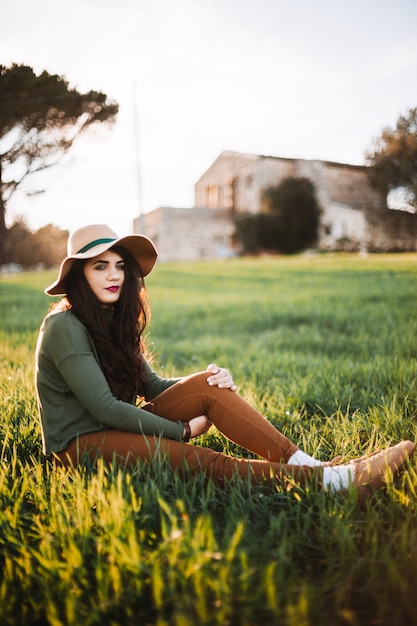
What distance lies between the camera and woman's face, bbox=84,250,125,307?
2400mm

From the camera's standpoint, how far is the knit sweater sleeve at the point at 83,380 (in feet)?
6.84

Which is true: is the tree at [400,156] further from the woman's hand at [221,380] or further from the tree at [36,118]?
the woman's hand at [221,380]

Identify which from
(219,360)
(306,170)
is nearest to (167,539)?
(219,360)

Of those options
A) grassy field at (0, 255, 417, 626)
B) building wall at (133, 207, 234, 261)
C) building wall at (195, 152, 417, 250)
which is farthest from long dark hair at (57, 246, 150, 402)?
building wall at (133, 207, 234, 261)

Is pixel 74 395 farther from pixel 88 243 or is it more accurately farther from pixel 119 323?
pixel 88 243

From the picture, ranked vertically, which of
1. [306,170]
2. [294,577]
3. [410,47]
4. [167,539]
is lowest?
[294,577]

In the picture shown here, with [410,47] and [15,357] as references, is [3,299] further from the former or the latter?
[410,47]

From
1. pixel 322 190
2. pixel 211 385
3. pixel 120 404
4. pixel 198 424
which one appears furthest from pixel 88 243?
pixel 322 190

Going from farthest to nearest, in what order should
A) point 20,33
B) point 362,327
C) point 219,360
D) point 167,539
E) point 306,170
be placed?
point 306,170, point 362,327, point 219,360, point 20,33, point 167,539

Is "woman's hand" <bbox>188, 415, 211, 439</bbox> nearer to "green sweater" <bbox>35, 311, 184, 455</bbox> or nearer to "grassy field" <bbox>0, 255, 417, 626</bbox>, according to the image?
"green sweater" <bbox>35, 311, 184, 455</bbox>

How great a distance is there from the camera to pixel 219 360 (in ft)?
16.3

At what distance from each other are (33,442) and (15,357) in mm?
2473

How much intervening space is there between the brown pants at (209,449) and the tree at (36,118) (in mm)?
3262

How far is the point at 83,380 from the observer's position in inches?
81.7
